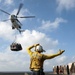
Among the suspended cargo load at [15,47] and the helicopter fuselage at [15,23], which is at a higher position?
the helicopter fuselage at [15,23]

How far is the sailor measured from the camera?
757 centimetres

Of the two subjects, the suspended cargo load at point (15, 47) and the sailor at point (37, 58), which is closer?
the sailor at point (37, 58)

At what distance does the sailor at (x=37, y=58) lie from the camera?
7.57 metres

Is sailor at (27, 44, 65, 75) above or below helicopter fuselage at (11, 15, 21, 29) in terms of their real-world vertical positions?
below

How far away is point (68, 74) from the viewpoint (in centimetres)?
3059

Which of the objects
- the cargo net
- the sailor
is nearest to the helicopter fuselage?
the cargo net

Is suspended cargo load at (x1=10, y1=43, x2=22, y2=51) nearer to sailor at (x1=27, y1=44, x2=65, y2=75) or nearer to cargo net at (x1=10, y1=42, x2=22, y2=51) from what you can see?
cargo net at (x1=10, y1=42, x2=22, y2=51)

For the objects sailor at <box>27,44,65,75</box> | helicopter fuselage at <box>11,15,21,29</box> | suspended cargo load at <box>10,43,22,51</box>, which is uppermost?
helicopter fuselage at <box>11,15,21,29</box>

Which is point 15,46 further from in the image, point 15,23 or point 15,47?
point 15,23

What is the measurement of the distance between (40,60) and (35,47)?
45cm

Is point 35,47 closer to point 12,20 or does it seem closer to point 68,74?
point 68,74

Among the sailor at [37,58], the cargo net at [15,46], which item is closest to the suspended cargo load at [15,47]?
the cargo net at [15,46]

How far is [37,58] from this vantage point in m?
7.82

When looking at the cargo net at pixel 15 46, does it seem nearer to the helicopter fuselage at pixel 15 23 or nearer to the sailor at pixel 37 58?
the helicopter fuselage at pixel 15 23
